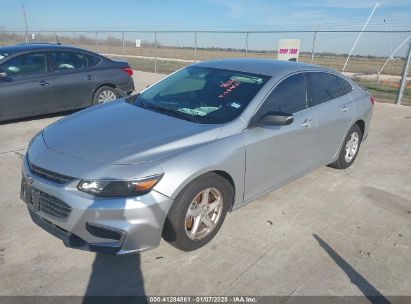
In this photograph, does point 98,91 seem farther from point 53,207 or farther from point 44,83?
point 53,207

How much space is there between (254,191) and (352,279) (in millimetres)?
1206

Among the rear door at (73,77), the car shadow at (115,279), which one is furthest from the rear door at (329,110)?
the rear door at (73,77)

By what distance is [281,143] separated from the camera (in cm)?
388

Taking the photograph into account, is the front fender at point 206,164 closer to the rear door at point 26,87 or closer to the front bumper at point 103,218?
the front bumper at point 103,218

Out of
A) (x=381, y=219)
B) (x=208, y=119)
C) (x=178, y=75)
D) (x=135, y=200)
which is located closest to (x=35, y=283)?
(x=135, y=200)

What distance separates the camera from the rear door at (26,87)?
271 inches

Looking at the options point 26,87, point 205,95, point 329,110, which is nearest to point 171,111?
point 205,95

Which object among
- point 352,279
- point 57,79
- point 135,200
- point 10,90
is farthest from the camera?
point 57,79

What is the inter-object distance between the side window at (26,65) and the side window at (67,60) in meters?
0.20

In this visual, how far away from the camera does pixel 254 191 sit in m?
3.76

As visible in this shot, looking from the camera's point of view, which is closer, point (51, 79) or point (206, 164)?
point (206, 164)

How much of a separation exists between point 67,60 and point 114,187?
19.0 ft

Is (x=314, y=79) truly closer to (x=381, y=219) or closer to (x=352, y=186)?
(x=352, y=186)

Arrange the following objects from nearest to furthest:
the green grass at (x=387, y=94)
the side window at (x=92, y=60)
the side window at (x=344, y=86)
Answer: the side window at (x=344, y=86)
the side window at (x=92, y=60)
the green grass at (x=387, y=94)
